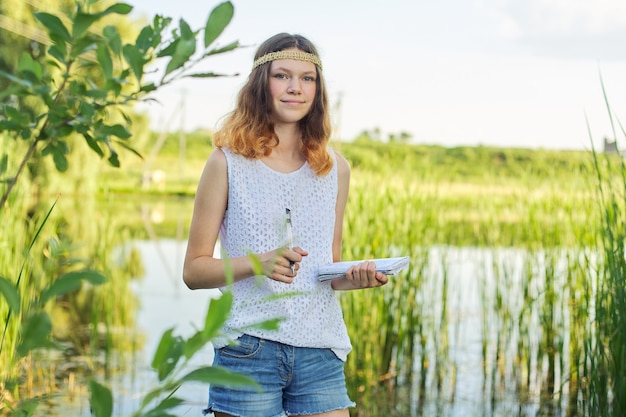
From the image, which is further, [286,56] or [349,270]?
[286,56]

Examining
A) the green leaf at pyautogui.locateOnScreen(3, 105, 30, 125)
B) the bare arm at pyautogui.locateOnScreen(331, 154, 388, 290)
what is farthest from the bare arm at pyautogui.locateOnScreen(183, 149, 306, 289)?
the green leaf at pyautogui.locateOnScreen(3, 105, 30, 125)

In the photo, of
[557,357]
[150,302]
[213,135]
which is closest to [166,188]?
[150,302]

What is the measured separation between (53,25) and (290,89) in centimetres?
98

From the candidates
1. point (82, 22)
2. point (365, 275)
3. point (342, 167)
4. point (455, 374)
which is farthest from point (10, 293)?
point (455, 374)

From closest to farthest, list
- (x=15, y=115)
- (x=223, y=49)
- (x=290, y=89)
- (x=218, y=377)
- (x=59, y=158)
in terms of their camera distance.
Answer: (x=218, y=377)
(x=223, y=49)
(x=15, y=115)
(x=59, y=158)
(x=290, y=89)

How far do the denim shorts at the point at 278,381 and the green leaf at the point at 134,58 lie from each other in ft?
2.72

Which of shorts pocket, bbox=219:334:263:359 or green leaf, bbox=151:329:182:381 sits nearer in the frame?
green leaf, bbox=151:329:182:381

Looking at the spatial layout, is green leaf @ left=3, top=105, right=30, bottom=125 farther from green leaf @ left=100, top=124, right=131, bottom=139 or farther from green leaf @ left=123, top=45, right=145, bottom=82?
green leaf @ left=123, top=45, right=145, bottom=82

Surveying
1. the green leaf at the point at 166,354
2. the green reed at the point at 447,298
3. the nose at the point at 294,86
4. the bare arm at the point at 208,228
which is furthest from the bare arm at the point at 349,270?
the green reed at the point at 447,298

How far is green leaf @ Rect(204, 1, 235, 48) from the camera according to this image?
925 millimetres

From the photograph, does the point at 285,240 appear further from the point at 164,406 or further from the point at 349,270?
the point at 164,406

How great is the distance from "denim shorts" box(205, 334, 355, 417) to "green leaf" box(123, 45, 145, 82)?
83 cm

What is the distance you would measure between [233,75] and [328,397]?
92 centimetres

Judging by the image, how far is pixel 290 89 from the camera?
195cm
